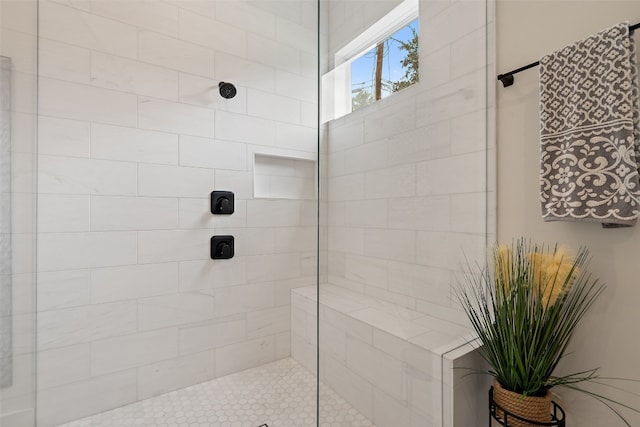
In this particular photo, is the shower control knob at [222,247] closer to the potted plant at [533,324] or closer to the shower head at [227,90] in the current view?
the shower head at [227,90]

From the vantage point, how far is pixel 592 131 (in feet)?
2.66

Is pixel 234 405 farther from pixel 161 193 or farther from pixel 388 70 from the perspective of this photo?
pixel 388 70

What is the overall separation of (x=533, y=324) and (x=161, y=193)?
1.46 meters

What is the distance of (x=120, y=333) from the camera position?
4.25 ft

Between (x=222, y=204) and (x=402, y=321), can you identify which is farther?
(x=222, y=204)

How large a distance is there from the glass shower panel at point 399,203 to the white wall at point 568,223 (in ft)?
0.25

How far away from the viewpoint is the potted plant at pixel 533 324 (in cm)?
82

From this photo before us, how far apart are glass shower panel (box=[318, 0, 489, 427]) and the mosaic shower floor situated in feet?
1.03

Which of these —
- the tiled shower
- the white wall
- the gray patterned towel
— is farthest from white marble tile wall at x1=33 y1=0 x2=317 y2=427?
the gray patterned towel

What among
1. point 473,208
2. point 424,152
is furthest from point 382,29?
point 473,208

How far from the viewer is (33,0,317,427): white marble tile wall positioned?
1.18m

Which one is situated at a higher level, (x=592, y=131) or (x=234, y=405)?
(x=592, y=131)

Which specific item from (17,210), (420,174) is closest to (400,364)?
(420,174)

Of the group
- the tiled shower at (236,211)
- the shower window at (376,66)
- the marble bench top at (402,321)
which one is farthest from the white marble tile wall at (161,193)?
the marble bench top at (402,321)
